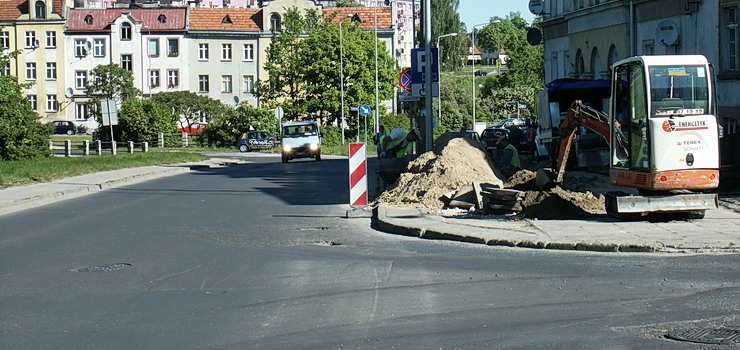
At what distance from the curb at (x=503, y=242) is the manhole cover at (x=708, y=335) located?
489 cm

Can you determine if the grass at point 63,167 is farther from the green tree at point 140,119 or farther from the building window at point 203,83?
the building window at point 203,83

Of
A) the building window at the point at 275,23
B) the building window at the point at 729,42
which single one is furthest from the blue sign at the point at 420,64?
the building window at the point at 275,23

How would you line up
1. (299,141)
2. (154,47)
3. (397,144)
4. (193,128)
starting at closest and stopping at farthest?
(397,144)
(299,141)
(193,128)
(154,47)

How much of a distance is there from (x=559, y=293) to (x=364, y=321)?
2.17 meters

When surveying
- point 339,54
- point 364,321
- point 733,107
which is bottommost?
point 364,321

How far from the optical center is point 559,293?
30.3 feet

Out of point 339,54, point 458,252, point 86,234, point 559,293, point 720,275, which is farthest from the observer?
point 339,54

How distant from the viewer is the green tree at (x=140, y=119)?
65812 mm

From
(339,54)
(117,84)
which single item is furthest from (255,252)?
(117,84)

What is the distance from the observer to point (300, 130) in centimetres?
4712

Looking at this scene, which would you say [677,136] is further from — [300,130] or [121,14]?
[121,14]

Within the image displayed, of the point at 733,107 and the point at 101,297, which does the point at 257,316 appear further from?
the point at 733,107

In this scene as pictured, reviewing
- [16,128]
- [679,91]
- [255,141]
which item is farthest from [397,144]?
[255,141]

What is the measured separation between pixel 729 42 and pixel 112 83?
6393cm
